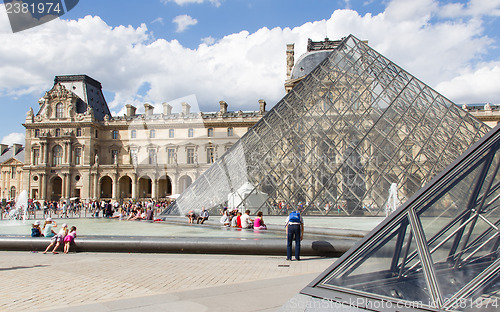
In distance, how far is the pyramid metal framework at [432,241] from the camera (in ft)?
8.46

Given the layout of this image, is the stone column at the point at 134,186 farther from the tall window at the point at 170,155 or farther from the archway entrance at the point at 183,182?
the archway entrance at the point at 183,182

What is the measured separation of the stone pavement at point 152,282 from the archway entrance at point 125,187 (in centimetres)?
5249

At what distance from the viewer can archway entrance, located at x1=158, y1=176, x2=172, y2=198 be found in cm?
5728

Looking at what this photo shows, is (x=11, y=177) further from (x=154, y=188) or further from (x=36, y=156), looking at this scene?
(x=154, y=188)

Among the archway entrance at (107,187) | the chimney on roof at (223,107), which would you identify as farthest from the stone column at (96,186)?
the chimney on roof at (223,107)

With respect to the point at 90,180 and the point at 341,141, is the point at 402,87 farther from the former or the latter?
the point at 90,180

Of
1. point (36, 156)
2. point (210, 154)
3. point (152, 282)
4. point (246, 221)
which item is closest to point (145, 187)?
point (210, 154)

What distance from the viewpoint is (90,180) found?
5619 cm

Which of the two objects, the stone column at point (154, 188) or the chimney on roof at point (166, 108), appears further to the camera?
the chimney on roof at point (166, 108)

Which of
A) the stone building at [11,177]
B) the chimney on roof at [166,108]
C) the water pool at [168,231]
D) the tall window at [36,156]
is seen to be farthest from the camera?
the stone building at [11,177]

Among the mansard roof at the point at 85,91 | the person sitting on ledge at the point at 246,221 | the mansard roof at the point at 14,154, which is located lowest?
the person sitting on ledge at the point at 246,221

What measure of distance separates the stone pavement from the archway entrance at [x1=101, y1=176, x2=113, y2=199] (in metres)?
53.9

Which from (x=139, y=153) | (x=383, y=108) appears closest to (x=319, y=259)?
(x=383, y=108)

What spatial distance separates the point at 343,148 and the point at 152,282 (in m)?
11.8
